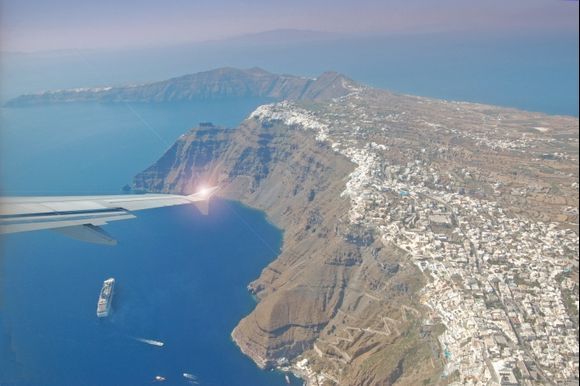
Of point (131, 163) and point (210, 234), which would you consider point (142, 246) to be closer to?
point (210, 234)

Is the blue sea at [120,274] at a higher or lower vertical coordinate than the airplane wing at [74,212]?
lower

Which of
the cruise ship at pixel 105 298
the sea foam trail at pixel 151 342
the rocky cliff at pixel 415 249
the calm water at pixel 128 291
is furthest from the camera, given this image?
the cruise ship at pixel 105 298

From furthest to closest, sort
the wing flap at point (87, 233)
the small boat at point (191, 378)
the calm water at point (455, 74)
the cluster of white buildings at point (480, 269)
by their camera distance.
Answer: the calm water at point (455, 74) → the small boat at point (191, 378) → the cluster of white buildings at point (480, 269) → the wing flap at point (87, 233)

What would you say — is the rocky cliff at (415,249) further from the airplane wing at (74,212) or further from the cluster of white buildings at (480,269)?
the airplane wing at (74,212)

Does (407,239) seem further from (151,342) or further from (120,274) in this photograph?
(120,274)

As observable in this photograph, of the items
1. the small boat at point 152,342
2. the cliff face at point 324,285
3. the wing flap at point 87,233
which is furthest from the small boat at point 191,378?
the wing flap at point 87,233

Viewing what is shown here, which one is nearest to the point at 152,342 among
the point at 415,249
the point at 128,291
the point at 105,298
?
the point at 105,298
